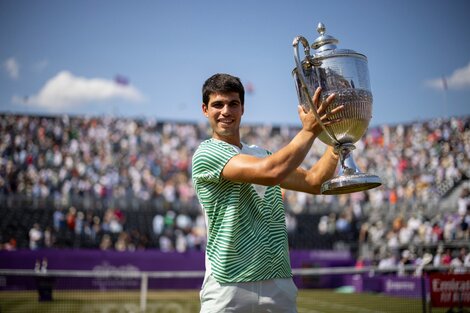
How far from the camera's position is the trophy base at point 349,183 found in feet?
10.3

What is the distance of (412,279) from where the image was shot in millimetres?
15961

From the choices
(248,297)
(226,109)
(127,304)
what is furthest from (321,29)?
(127,304)

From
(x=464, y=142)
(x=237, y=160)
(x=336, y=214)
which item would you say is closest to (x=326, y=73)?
(x=237, y=160)

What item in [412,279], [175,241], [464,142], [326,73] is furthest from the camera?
[464,142]

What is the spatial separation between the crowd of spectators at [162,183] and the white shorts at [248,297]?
58.7ft

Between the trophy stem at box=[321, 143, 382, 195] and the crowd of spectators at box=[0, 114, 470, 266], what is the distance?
1740 centimetres

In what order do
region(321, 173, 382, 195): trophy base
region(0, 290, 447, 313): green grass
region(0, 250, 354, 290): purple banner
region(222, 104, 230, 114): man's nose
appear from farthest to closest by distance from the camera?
region(0, 250, 354, 290): purple banner
region(0, 290, 447, 313): green grass
region(321, 173, 382, 195): trophy base
region(222, 104, 230, 114): man's nose

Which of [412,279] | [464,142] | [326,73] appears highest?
[464,142]

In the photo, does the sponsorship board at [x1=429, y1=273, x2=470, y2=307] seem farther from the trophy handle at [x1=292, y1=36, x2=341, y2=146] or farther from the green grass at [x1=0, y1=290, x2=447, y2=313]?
the trophy handle at [x1=292, y1=36, x2=341, y2=146]

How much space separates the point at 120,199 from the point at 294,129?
13.9 metres

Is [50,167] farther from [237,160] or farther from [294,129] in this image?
[237,160]

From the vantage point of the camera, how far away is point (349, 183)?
10.3 feet

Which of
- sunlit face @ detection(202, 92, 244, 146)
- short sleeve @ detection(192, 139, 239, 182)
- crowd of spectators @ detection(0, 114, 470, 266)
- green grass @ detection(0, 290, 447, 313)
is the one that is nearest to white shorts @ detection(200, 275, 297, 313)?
short sleeve @ detection(192, 139, 239, 182)

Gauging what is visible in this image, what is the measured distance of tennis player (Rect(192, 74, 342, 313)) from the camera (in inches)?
108
